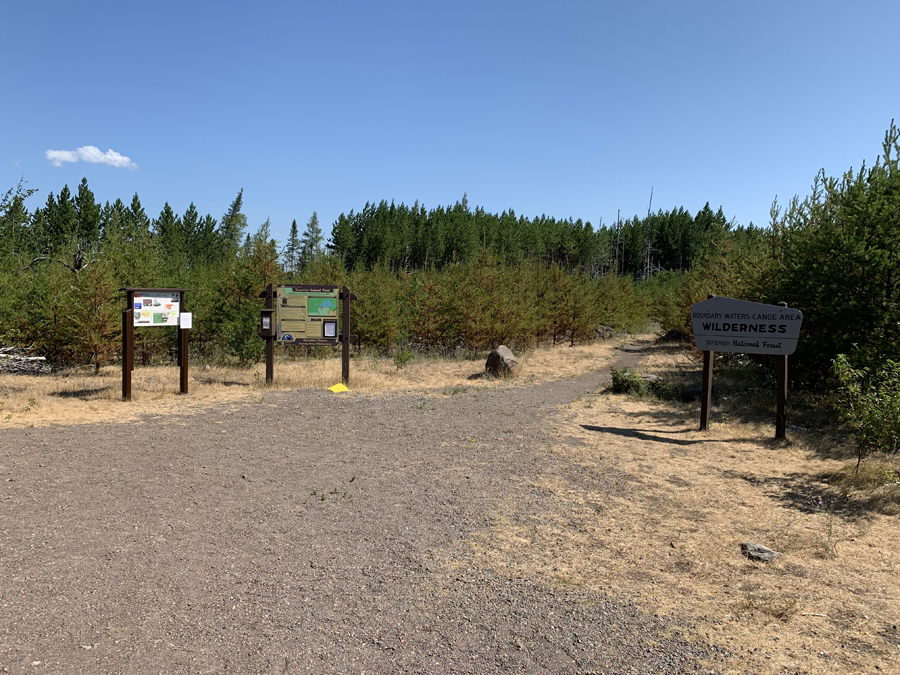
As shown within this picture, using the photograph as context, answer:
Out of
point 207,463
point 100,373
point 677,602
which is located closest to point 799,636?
point 677,602

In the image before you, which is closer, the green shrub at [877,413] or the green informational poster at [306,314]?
the green shrub at [877,413]

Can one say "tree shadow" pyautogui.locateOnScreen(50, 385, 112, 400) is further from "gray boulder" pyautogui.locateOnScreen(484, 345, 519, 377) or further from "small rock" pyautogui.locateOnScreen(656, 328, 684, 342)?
"small rock" pyautogui.locateOnScreen(656, 328, 684, 342)

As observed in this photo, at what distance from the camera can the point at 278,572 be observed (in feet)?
13.3

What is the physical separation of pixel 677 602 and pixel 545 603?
0.91m

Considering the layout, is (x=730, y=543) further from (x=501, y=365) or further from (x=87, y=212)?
(x=87, y=212)

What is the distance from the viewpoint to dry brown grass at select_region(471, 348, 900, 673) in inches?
134

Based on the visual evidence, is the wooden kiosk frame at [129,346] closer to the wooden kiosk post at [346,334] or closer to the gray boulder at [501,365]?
the wooden kiosk post at [346,334]

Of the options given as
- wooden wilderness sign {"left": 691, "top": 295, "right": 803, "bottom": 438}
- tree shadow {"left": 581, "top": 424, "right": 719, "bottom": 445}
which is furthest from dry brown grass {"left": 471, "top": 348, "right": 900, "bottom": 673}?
wooden wilderness sign {"left": 691, "top": 295, "right": 803, "bottom": 438}

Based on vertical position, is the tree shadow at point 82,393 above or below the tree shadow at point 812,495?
above

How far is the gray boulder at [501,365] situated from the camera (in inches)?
627

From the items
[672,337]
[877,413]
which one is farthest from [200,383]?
[672,337]

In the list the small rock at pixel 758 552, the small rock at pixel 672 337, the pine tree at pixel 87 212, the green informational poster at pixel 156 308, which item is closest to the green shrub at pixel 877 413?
the small rock at pixel 758 552

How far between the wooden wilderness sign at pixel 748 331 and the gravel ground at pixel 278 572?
4000 millimetres

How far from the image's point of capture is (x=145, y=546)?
14.5 ft
